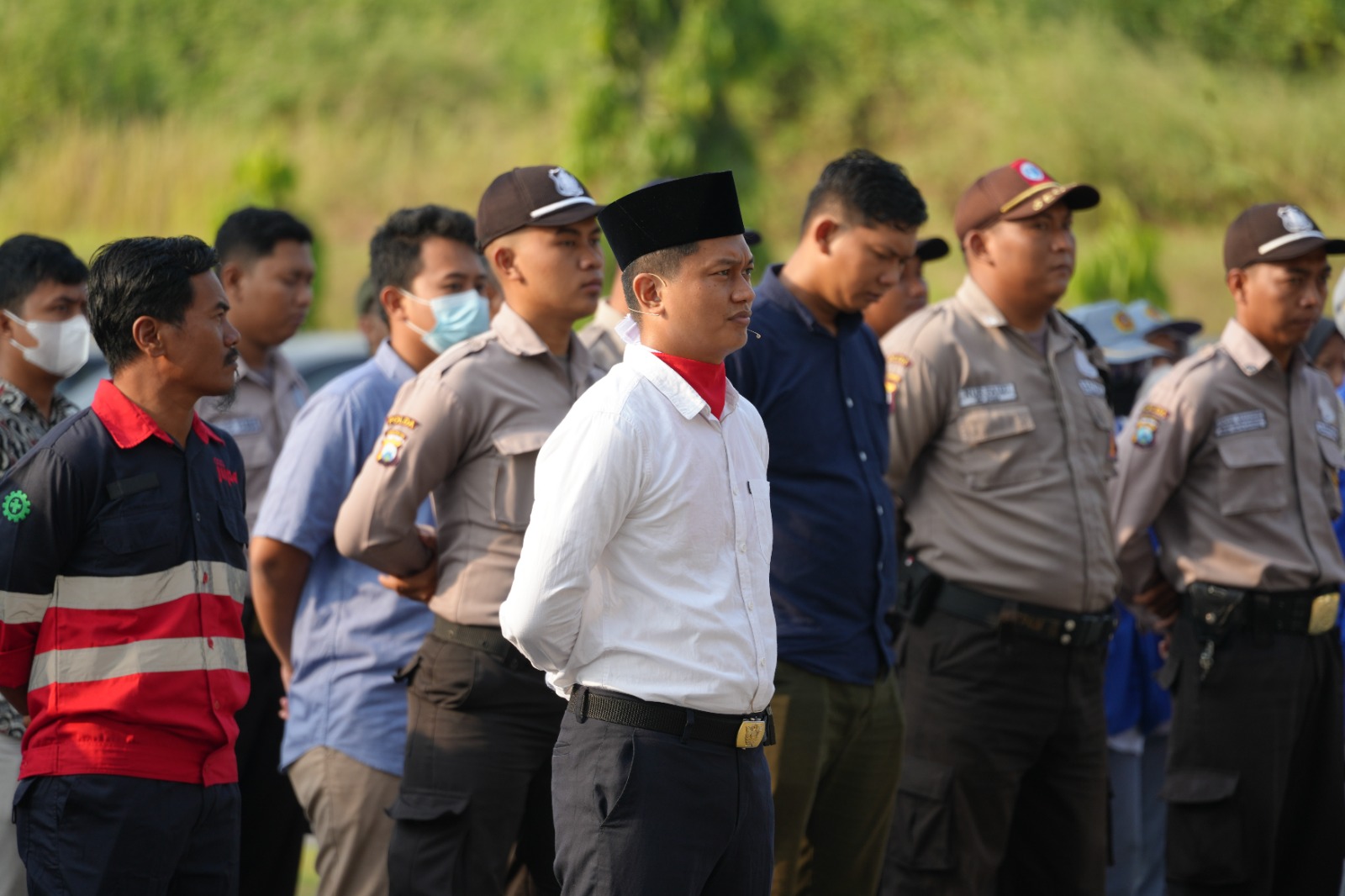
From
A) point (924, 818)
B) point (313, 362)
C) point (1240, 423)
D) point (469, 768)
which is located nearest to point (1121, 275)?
point (313, 362)

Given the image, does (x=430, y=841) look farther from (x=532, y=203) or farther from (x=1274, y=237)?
(x=1274, y=237)

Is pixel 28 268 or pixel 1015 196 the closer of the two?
pixel 28 268

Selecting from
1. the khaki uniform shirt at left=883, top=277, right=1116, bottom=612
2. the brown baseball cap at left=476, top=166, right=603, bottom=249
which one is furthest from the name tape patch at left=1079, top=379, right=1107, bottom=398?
the brown baseball cap at left=476, top=166, right=603, bottom=249

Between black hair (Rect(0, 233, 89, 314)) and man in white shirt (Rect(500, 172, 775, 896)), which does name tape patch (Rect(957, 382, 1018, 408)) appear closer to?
man in white shirt (Rect(500, 172, 775, 896))

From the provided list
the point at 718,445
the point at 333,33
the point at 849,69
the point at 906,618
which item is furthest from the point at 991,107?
the point at 718,445

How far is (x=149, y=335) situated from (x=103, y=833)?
103 cm

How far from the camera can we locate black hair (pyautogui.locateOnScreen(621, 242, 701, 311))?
2.94 m

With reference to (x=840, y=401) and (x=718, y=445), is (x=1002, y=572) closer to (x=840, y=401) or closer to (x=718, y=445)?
(x=840, y=401)

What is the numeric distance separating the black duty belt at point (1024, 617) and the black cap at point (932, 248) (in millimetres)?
1397

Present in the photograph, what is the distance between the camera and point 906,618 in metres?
4.48

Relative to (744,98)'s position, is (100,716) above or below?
below

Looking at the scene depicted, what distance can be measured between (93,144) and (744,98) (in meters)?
9.65

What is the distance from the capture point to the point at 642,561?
2.85 m

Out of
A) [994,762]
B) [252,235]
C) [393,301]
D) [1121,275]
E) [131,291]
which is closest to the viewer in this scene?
[131,291]
